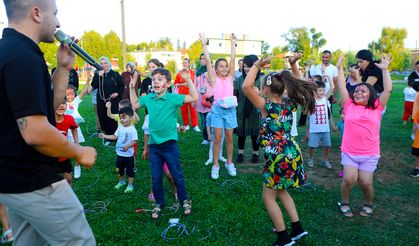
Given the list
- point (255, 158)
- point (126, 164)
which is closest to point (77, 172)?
point (126, 164)

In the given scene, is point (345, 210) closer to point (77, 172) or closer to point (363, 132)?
point (363, 132)

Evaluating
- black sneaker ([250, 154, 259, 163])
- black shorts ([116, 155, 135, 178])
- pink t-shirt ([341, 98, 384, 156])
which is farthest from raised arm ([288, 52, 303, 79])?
black sneaker ([250, 154, 259, 163])

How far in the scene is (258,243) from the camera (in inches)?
147

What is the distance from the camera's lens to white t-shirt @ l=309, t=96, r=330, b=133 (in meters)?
6.27

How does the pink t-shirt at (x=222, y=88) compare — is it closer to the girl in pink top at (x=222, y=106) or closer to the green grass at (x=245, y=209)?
the girl in pink top at (x=222, y=106)

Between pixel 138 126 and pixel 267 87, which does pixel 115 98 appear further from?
pixel 267 87

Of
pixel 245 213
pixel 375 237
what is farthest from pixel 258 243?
pixel 375 237

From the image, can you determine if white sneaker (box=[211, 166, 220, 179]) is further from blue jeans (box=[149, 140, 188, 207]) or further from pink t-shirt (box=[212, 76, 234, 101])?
blue jeans (box=[149, 140, 188, 207])

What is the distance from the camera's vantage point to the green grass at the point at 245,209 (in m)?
3.87

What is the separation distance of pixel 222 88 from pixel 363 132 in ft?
8.51

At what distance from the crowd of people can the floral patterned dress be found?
0.4 inches

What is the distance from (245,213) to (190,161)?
2.63 metres

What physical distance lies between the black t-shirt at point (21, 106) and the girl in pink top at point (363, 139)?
3757 millimetres

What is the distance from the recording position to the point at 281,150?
3.48m
